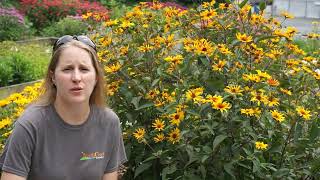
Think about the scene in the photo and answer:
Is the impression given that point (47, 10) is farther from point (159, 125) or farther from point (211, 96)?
point (211, 96)

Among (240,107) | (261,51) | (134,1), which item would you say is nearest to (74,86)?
(240,107)

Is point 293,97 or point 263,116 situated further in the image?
point 293,97

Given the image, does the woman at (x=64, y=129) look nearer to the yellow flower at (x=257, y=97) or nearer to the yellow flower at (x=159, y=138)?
the yellow flower at (x=159, y=138)

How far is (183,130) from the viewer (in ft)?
8.09

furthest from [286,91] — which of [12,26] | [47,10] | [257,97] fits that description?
[47,10]

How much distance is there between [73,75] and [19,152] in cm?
36

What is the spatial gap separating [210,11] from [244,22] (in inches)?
10.1

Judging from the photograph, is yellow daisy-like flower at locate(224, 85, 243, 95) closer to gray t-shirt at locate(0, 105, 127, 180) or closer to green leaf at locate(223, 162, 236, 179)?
green leaf at locate(223, 162, 236, 179)

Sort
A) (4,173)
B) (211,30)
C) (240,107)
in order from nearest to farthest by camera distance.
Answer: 1. (4,173)
2. (240,107)
3. (211,30)

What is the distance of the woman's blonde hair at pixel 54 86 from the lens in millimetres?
2152

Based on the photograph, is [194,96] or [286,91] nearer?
[194,96]

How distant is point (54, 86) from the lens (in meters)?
2.26

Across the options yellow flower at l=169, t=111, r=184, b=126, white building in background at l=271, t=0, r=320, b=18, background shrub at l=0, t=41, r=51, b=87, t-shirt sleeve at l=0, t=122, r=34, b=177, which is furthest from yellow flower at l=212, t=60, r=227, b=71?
white building in background at l=271, t=0, r=320, b=18

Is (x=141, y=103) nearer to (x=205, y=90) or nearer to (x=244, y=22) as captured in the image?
(x=205, y=90)
